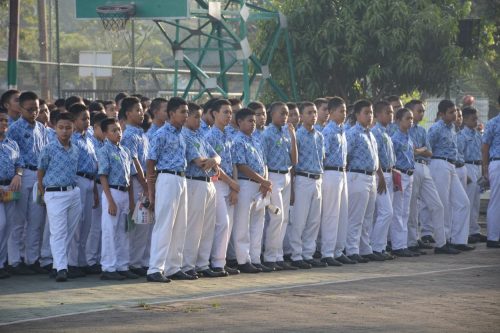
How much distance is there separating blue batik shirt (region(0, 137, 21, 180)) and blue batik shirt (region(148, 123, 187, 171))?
5.91ft

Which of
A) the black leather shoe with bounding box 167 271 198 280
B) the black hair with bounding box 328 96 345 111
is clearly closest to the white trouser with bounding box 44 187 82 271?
the black leather shoe with bounding box 167 271 198 280

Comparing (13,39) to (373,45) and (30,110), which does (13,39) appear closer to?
(30,110)

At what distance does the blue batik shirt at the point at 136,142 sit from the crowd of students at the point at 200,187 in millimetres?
19

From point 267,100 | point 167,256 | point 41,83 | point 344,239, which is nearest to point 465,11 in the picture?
point 267,100

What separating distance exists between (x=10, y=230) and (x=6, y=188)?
540 mm

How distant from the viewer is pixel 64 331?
10.5 m

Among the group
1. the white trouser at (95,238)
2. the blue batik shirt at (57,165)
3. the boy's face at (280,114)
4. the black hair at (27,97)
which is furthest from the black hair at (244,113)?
the black hair at (27,97)

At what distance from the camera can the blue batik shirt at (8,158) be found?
1473 cm

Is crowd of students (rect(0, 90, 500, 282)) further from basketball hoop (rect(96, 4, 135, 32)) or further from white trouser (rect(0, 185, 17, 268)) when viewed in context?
basketball hoop (rect(96, 4, 135, 32))

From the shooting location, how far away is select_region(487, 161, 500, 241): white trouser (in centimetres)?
1923

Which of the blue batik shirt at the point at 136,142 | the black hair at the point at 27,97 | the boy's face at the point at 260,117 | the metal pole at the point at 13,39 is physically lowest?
the blue batik shirt at the point at 136,142

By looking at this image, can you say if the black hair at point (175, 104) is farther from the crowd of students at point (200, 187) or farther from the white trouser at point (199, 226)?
the white trouser at point (199, 226)

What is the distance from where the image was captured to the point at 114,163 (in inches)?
575

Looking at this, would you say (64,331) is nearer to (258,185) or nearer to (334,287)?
(334,287)
